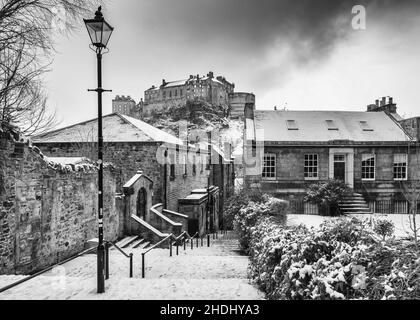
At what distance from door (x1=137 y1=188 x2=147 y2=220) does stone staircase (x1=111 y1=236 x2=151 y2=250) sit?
2.28 metres

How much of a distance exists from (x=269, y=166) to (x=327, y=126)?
18.6 feet

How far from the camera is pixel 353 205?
1642 cm

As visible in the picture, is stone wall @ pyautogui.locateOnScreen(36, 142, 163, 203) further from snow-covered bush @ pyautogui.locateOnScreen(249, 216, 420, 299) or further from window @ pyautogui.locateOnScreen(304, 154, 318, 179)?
snow-covered bush @ pyautogui.locateOnScreen(249, 216, 420, 299)

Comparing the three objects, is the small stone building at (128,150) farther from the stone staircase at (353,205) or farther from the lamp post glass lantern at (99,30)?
the lamp post glass lantern at (99,30)

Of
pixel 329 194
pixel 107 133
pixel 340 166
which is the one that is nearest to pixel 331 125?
pixel 340 166

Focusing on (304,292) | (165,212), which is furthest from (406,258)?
(165,212)

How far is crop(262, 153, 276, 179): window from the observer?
1898cm

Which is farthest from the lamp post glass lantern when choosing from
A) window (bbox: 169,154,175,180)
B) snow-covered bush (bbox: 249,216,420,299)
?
window (bbox: 169,154,175,180)

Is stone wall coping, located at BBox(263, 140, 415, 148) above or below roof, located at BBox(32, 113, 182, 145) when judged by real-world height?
below

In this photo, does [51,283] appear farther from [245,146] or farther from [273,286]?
[245,146]

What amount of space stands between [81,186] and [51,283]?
5.19 m

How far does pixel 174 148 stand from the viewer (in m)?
20.8

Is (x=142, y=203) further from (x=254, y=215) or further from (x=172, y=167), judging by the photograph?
(x=254, y=215)

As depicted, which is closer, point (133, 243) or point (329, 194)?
point (133, 243)
